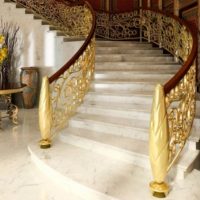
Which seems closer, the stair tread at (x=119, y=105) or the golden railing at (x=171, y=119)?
the golden railing at (x=171, y=119)

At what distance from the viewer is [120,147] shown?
3043 millimetres

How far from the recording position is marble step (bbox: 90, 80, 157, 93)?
13.8ft

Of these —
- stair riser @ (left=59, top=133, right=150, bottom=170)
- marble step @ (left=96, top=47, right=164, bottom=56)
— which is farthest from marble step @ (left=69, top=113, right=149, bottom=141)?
marble step @ (left=96, top=47, right=164, bottom=56)

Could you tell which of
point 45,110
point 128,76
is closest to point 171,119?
point 45,110

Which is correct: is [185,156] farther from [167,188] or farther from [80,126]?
[80,126]

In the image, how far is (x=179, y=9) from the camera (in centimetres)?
552

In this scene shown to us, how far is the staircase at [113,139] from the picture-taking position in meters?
2.55

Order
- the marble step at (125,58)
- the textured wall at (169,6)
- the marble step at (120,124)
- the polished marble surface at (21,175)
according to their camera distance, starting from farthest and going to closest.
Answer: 1. the textured wall at (169,6)
2. the marble step at (125,58)
3. the marble step at (120,124)
4. the polished marble surface at (21,175)

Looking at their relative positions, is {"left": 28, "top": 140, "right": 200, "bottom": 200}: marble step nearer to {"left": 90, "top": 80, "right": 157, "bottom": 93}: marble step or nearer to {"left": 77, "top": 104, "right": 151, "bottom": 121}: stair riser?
{"left": 77, "top": 104, "right": 151, "bottom": 121}: stair riser

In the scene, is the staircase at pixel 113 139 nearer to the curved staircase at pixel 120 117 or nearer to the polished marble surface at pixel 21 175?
the curved staircase at pixel 120 117

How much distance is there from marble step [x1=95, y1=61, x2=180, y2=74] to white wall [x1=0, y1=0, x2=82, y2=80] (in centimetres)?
179

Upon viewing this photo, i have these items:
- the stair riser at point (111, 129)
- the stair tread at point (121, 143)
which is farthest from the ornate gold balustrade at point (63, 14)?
the stair tread at point (121, 143)

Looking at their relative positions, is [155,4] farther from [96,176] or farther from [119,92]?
[96,176]

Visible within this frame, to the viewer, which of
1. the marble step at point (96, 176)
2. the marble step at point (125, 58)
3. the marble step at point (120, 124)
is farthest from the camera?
the marble step at point (125, 58)
